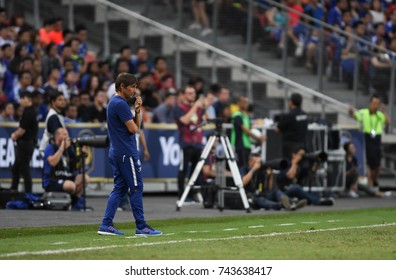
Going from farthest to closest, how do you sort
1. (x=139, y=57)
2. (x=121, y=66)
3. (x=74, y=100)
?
(x=139, y=57), (x=121, y=66), (x=74, y=100)

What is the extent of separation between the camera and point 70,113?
25.9 metres

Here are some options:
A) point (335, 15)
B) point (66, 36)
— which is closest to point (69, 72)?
point (66, 36)

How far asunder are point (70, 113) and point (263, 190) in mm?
4950

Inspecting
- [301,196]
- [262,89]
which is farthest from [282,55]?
[301,196]

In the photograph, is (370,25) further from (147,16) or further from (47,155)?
(47,155)

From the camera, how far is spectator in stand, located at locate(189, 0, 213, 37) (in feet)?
102

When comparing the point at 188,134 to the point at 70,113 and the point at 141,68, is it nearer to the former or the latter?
the point at 70,113

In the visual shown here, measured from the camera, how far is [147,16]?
31500 millimetres

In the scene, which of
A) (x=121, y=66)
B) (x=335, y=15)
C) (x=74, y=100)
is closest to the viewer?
(x=74, y=100)

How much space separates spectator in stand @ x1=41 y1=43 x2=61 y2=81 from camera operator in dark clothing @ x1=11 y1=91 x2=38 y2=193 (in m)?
3.85

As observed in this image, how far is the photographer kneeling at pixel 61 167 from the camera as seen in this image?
21.2m

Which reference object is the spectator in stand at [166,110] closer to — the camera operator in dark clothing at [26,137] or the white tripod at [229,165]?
the camera operator in dark clothing at [26,137]

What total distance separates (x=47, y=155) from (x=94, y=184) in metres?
5.03

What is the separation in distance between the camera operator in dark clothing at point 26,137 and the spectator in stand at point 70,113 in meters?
2.55
